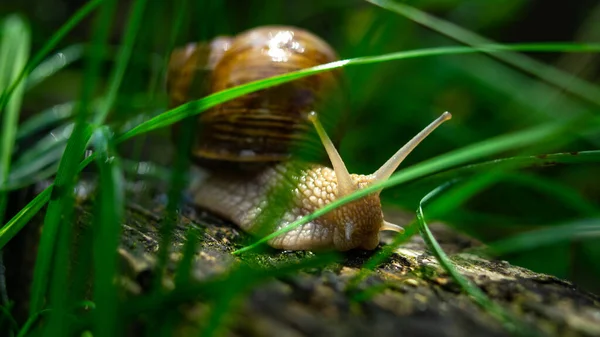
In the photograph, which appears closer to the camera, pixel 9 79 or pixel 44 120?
pixel 9 79

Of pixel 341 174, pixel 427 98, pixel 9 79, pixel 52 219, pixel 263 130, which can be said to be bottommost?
pixel 52 219

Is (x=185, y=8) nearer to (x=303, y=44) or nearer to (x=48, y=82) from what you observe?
(x=303, y=44)

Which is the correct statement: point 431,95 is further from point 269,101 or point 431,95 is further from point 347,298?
point 347,298

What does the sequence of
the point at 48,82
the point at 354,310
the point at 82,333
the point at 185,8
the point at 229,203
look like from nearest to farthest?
the point at 354,310, the point at 82,333, the point at 185,8, the point at 229,203, the point at 48,82

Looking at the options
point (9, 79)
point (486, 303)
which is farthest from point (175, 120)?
point (9, 79)

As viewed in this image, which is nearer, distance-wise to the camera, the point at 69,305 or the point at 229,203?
the point at 69,305

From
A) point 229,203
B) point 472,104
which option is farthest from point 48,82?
point 472,104

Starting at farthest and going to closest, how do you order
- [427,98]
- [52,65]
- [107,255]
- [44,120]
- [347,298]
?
[427,98], [52,65], [44,120], [347,298], [107,255]

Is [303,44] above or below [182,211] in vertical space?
above
